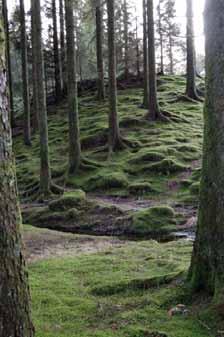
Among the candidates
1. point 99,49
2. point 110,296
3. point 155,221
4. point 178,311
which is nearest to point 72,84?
point 155,221

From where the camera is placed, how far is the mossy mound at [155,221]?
45.4ft

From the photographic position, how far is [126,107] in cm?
2917

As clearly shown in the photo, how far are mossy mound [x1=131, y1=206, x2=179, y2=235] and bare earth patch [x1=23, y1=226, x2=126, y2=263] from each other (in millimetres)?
1181

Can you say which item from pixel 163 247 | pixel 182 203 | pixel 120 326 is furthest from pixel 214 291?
pixel 182 203

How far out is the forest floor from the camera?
18.7 feet

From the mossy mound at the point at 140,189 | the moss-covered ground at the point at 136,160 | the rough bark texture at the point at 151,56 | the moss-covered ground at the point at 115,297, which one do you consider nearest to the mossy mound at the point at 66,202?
the moss-covered ground at the point at 136,160

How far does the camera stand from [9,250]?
3.23 m

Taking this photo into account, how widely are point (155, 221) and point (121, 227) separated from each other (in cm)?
101

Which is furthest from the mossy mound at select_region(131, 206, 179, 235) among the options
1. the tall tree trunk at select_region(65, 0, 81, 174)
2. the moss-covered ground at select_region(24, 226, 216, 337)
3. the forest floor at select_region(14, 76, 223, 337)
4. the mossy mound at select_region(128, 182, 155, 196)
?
the tall tree trunk at select_region(65, 0, 81, 174)

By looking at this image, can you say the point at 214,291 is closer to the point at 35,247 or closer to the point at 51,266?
the point at 51,266

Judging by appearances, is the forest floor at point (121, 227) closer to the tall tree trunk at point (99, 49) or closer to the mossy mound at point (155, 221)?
the mossy mound at point (155, 221)

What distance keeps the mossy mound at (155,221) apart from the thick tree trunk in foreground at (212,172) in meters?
7.86

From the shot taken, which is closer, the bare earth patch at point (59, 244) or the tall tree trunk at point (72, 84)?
the bare earth patch at point (59, 244)

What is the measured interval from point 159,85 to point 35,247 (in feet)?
82.6
